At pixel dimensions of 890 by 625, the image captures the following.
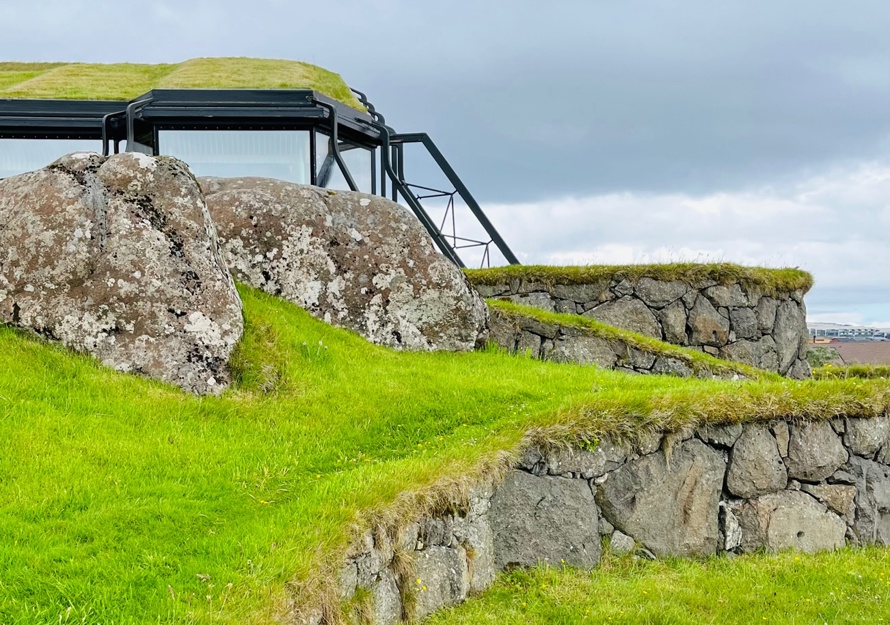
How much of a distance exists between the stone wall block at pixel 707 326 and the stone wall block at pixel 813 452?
738 centimetres

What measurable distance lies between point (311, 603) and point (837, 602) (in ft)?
15.5

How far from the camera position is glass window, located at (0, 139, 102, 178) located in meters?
18.9

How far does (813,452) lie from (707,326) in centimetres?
763

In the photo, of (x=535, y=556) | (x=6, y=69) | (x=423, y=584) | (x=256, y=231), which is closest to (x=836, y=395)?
(x=535, y=556)

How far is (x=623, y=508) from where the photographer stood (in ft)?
24.1

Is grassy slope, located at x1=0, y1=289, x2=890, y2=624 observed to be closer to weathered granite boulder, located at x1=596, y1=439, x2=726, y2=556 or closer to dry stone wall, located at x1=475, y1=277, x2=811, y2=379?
weathered granite boulder, located at x1=596, y1=439, x2=726, y2=556

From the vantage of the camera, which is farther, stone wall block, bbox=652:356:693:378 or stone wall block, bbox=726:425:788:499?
stone wall block, bbox=652:356:693:378

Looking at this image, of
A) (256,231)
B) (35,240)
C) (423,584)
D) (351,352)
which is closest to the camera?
(423,584)

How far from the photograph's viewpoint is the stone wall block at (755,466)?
25.7 feet

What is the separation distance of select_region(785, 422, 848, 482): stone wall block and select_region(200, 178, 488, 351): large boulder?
14.8ft

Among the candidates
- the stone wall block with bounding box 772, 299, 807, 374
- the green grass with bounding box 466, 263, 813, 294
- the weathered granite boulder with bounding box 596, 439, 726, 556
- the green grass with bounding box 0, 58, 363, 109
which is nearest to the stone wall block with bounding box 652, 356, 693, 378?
the green grass with bounding box 466, 263, 813, 294

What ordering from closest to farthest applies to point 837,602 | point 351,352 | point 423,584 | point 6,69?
point 423,584 → point 837,602 → point 351,352 → point 6,69

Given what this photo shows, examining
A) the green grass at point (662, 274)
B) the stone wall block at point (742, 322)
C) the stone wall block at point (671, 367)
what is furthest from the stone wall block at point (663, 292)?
the stone wall block at point (671, 367)

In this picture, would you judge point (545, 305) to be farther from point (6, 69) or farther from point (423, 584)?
point (6, 69)
